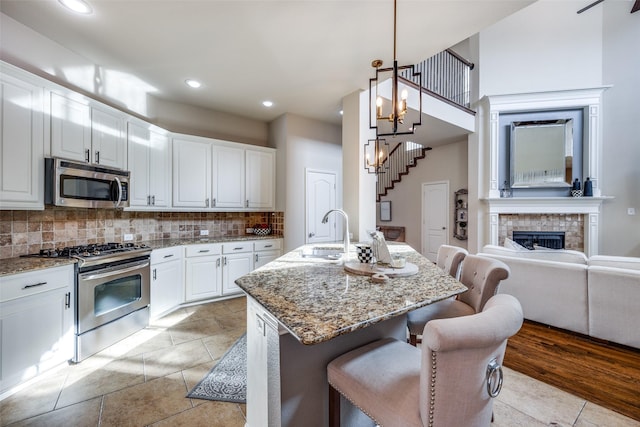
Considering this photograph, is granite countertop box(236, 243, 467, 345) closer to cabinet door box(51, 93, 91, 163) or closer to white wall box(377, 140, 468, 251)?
cabinet door box(51, 93, 91, 163)

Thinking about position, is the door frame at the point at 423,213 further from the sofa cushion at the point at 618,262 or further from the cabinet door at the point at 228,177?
the cabinet door at the point at 228,177

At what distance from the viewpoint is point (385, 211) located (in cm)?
820

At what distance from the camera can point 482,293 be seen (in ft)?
5.44

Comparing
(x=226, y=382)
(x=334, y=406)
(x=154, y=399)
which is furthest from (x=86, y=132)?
(x=334, y=406)

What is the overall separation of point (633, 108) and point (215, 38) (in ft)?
23.6

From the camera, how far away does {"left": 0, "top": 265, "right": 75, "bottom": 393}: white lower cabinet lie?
1.89 meters

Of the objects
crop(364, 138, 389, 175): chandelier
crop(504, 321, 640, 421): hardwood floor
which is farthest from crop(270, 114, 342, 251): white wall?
crop(504, 321, 640, 421): hardwood floor

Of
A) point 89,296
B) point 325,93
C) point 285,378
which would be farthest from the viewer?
point 325,93

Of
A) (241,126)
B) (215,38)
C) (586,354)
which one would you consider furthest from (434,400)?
(241,126)

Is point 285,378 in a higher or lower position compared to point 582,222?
lower

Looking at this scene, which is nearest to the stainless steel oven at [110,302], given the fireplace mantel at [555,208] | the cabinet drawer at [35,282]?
the cabinet drawer at [35,282]

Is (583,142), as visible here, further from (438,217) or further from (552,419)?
(552,419)

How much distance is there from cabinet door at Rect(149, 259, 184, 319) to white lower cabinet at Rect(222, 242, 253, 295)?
58 centimetres

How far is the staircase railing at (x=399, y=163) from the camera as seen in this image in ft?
24.8
